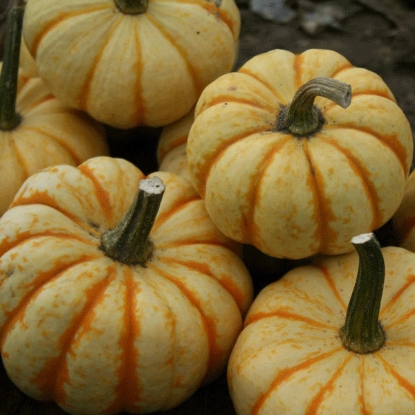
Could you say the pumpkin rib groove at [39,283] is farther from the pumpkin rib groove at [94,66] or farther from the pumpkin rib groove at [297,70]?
the pumpkin rib groove at [297,70]

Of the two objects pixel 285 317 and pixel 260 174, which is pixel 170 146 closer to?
pixel 260 174

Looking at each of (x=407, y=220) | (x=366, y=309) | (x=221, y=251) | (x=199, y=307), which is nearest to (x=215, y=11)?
(x=221, y=251)

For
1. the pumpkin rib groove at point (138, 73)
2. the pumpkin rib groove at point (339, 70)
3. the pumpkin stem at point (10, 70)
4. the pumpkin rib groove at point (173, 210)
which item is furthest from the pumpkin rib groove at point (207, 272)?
the pumpkin stem at point (10, 70)

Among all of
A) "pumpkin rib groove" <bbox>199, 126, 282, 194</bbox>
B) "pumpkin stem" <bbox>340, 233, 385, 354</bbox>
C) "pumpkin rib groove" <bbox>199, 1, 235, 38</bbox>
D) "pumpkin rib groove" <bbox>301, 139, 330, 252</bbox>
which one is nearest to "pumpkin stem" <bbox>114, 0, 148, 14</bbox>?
"pumpkin rib groove" <bbox>199, 1, 235, 38</bbox>

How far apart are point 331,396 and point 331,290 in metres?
0.41

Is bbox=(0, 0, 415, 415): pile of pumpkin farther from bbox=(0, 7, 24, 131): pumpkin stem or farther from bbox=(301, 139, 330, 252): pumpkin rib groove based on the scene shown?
bbox=(0, 7, 24, 131): pumpkin stem

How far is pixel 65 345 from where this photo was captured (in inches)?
74.3

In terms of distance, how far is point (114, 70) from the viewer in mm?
2379

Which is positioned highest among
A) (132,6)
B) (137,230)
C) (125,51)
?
(132,6)

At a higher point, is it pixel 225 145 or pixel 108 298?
pixel 225 145

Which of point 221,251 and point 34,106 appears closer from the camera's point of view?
point 221,251

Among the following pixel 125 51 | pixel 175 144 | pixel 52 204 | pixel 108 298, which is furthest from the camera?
pixel 175 144

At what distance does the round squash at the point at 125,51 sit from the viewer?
7.81ft

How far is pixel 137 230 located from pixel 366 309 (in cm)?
67
